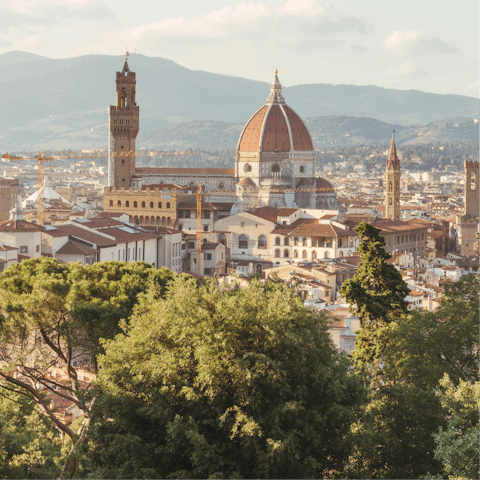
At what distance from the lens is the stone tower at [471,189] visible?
85875 millimetres

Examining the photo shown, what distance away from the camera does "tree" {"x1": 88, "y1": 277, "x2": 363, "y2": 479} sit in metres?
12.2

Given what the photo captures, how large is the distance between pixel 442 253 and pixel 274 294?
198ft

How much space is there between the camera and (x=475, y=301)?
1705 cm

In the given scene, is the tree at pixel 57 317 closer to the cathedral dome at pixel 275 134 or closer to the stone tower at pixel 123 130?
the stone tower at pixel 123 130

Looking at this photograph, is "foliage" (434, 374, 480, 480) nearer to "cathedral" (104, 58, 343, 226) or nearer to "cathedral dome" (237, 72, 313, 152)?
"cathedral" (104, 58, 343, 226)

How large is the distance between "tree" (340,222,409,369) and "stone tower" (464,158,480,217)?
6560 cm

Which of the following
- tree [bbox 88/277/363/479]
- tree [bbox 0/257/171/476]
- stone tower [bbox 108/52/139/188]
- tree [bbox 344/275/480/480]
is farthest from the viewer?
stone tower [bbox 108/52/139/188]

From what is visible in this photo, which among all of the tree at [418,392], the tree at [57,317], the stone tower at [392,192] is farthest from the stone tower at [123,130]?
the tree at [418,392]

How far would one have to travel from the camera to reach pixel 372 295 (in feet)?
60.8

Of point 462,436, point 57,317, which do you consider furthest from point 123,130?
point 462,436

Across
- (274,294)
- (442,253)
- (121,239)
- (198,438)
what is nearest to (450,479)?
(198,438)

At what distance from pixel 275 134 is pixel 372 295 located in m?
65.6

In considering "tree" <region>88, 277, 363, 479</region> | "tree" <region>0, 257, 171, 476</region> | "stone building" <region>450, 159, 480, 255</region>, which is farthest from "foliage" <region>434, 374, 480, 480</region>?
"stone building" <region>450, 159, 480, 255</region>

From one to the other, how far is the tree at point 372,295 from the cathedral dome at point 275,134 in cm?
6376
